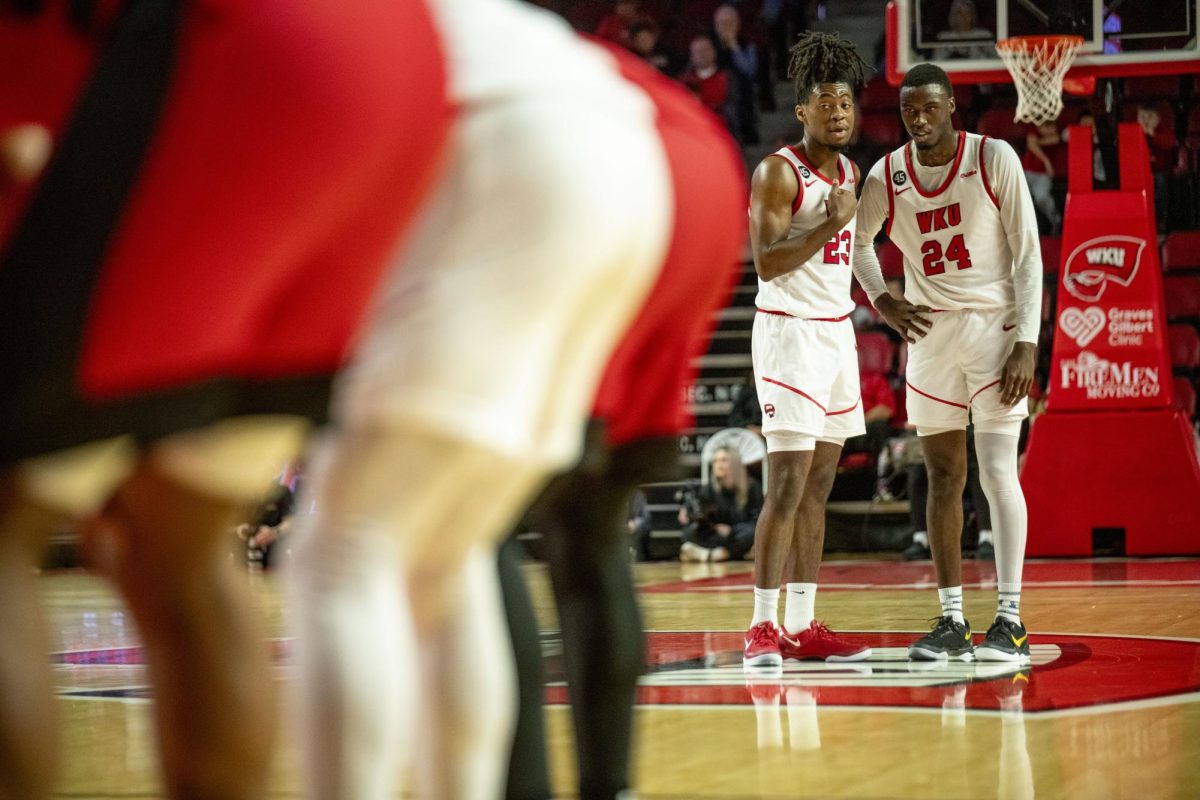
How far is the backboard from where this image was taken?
9.46 metres

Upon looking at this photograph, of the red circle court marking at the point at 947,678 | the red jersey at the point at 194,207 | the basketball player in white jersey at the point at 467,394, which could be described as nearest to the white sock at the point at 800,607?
the red circle court marking at the point at 947,678

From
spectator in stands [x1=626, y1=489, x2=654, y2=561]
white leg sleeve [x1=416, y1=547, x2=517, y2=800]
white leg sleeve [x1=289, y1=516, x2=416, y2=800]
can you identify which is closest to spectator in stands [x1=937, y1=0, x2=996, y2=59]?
spectator in stands [x1=626, y1=489, x2=654, y2=561]

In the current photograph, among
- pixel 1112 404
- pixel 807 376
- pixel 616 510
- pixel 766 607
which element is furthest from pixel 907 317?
pixel 1112 404

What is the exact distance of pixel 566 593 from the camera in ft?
8.32

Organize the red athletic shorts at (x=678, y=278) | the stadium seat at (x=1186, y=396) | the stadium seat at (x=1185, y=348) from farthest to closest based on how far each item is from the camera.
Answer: the stadium seat at (x=1185, y=348) < the stadium seat at (x=1186, y=396) < the red athletic shorts at (x=678, y=278)

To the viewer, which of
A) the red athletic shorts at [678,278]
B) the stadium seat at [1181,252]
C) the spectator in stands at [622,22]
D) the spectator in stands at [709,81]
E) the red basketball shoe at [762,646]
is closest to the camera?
the red athletic shorts at [678,278]

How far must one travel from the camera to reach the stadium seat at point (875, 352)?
12.1 m

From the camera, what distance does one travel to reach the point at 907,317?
5.79 meters

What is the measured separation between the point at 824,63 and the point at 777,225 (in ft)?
1.87

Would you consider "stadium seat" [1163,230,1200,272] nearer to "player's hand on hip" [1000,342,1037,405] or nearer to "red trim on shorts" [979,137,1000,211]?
"red trim on shorts" [979,137,1000,211]

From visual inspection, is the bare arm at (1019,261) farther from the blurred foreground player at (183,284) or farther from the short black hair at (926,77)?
the blurred foreground player at (183,284)

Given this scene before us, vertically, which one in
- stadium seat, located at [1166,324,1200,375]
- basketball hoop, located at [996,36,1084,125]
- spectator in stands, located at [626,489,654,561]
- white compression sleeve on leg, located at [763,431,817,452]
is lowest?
spectator in stands, located at [626,489,654,561]

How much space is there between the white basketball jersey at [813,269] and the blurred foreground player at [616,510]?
9.91 ft

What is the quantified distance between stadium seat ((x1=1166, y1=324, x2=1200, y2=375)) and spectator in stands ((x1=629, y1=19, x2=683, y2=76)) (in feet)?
17.8
